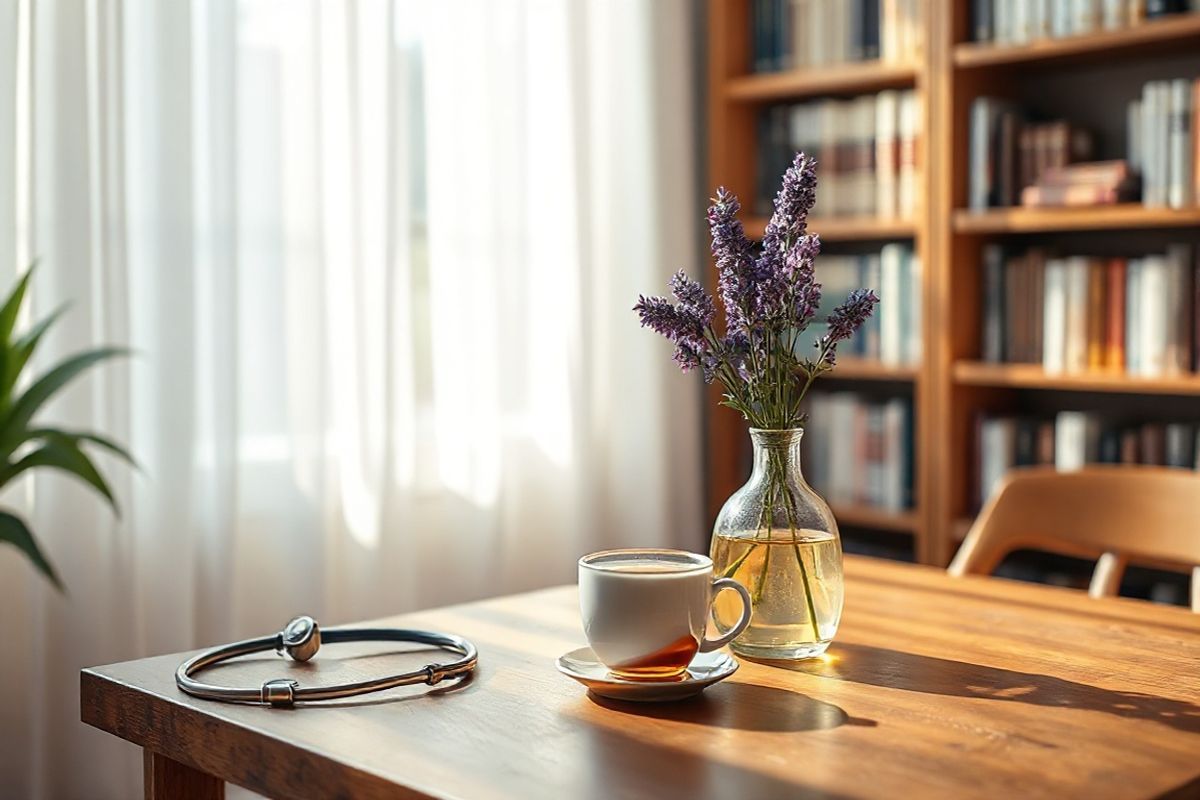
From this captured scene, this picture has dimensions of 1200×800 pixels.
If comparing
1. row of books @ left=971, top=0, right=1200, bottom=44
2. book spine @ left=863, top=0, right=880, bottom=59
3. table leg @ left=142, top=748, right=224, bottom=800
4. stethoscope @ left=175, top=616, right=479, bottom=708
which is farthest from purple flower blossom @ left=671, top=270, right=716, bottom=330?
book spine @ left=863, top=0, right=880, bottom=59

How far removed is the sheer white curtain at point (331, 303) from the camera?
2.39m

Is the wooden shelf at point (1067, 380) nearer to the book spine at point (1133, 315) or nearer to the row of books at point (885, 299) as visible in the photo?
the book spine at point (1133, 315)

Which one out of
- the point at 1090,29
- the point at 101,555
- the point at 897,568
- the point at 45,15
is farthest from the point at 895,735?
the point at 1090,29

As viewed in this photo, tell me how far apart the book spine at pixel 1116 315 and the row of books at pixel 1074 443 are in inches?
5.6

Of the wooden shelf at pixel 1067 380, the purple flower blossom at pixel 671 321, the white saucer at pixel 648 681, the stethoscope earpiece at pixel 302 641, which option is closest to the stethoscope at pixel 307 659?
the stethoscope earpiece at pixel 302 641

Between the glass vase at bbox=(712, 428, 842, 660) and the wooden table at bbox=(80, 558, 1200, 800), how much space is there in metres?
0.03

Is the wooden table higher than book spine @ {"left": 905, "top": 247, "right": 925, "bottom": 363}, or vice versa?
book spine @ {"left": 905, "top": 247, "right": 925, "bottom": 363}

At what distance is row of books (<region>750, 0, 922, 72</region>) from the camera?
3.09m

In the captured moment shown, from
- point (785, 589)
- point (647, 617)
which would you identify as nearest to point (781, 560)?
point (785, 589)

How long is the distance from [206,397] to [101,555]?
35 cm

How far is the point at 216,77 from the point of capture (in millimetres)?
2551

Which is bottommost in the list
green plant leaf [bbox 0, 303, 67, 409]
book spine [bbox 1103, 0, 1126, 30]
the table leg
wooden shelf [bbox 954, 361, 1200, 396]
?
the table leg

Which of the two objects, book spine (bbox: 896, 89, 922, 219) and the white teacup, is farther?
book spine (bbox: 896, 89, 922, 219)

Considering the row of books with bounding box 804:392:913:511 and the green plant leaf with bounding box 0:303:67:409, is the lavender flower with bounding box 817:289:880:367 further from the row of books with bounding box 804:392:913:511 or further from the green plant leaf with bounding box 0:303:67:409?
the row of books with bounding box 804:392:913:511
